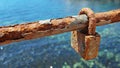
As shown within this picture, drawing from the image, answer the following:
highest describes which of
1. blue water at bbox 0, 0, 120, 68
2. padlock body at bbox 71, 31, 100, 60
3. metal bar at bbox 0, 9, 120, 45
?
metal bar at bbox 0, 9, 120, 45

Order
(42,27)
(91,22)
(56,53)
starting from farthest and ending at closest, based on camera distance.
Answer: (56,53) → (91,22) → (42,27)

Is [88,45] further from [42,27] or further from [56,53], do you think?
[56,53]

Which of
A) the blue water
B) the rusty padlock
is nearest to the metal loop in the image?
the rusty padlock

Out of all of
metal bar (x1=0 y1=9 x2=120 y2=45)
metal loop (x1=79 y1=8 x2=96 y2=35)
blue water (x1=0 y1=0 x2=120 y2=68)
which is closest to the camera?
metal bar (x1=0 y1=9 x2=120 y2=45)

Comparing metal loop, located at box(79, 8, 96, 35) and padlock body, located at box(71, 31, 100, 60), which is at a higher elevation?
metal loop, located at box(79, 8, 96, 35)

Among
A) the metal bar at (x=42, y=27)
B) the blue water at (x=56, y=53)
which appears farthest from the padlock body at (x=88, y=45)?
the blue water at (x=56, y=53)

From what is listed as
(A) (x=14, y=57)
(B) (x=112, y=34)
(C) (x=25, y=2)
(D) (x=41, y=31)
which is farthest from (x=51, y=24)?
(C) (x=25, y=2)

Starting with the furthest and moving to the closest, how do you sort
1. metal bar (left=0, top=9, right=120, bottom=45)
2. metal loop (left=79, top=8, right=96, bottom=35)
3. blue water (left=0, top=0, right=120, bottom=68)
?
1. blue water (left=0, top=0, right=120, bottom=68)
2. metal loop (left=79, top=8, right=96, bottom=35)
3. metal bar (left=0, top=9, right=120, bottom=45)

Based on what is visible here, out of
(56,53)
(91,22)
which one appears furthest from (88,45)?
(56,53)

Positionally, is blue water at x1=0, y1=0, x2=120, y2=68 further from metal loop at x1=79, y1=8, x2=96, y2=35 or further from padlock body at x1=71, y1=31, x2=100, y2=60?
metal loop at x1=79, y1=8, x2=96, y2=35

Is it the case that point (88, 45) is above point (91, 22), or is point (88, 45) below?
below
